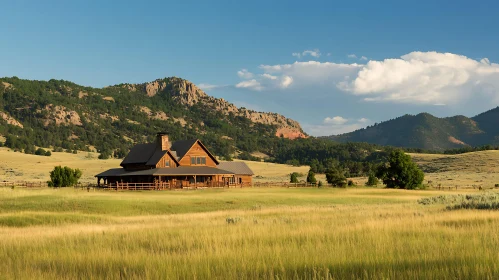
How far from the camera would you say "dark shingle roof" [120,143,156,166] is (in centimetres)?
7662

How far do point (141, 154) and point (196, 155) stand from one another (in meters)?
8.80

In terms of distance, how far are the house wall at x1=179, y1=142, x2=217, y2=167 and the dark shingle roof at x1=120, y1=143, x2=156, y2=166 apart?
17.5ft

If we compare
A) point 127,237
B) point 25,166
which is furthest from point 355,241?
point 25,166

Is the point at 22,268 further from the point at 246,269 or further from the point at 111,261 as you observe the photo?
the point at 246,269

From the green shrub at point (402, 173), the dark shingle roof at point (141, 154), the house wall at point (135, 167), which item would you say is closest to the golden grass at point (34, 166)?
the dark shingle roof at point (141, 154)

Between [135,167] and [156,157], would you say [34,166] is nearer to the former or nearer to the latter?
[135,167]

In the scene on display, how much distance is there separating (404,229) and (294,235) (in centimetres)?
322

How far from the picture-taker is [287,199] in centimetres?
4772

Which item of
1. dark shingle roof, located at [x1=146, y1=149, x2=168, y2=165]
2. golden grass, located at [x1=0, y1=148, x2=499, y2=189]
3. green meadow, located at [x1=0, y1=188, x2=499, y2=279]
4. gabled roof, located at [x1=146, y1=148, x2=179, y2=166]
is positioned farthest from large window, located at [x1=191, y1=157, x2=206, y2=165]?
green meadow, located at [x1=0, y1=188, x2=499, y2=279]

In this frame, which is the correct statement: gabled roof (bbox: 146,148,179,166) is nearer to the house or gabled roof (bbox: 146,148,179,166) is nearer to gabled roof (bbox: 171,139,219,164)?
the house

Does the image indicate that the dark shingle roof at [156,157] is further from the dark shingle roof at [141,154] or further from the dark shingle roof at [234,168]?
the dark shingle roof at [234,168]

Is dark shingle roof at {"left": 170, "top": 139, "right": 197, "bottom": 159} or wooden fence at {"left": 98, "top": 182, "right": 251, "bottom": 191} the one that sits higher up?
dark shingle roof at {"left": 170, "top": 139, "right": 197, "bottom": 159}

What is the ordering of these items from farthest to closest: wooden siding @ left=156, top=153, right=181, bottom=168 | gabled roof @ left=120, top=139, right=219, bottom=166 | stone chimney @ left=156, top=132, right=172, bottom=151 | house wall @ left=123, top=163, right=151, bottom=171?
stone chimney @ left=156, top=132, right=172, bottom=151, house wall @ left=123, top=163, right=151, bottom=171, gabled roof @ left=120, top=139, right=219, bottom=166, wooden siding @ left=156, top=153, right=181, bottom=168

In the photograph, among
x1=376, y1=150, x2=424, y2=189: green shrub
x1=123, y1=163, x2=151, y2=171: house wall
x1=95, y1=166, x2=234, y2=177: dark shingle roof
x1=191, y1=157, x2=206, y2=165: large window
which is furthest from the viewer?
x1=191, y1=157, x2=206, y2=165: large window
